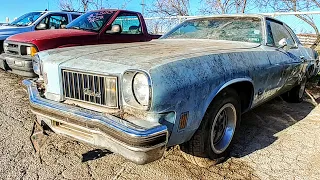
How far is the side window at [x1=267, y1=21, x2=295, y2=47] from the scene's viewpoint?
12.3ft

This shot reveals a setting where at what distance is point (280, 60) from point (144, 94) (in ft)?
7.78

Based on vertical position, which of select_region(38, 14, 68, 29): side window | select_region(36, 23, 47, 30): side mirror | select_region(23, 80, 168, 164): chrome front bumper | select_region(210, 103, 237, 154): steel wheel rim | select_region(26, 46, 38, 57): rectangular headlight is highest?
select_region(38, 14, 68, 29): side window

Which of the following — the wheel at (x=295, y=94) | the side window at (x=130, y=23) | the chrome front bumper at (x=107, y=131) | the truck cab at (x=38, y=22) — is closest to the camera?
the chrome front bumper at (x=107, y=131)

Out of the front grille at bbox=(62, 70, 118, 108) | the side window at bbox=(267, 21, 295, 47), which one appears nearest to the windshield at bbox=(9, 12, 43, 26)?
the front grille at bbox=(62, 70, 118, 108)

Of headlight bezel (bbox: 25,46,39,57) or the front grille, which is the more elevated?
the front grille

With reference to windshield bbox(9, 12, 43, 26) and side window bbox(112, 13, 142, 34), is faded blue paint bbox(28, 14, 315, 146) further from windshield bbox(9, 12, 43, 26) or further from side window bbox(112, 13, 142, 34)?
windshield bbox(9, 12, 43, 26)

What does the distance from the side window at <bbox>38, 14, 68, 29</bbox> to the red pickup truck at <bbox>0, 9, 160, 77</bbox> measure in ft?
1.03

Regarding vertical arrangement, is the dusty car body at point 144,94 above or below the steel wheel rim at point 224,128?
above

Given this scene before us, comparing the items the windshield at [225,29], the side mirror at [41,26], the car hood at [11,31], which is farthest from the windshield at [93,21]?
the windshield at [225,29]

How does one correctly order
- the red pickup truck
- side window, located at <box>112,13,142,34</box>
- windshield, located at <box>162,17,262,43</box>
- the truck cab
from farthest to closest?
the truck cab
side window, located at <box>112,13,142,34</box>
the red pickup truck
windshield, located at <box>162,17,262,43</box>

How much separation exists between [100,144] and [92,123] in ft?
0.60

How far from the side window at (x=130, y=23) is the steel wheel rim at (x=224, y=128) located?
411 cm

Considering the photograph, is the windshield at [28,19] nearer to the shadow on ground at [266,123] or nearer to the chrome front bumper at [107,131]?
the chrome front bumper at [107,131]

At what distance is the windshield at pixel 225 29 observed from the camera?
3.61 m
